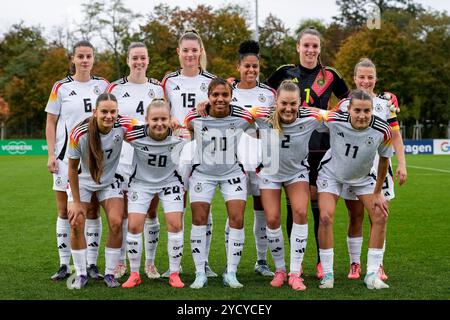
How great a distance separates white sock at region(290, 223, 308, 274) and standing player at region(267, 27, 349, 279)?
0.65m

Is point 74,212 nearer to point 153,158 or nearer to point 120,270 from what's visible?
point 153,158

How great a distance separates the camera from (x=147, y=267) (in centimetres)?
670

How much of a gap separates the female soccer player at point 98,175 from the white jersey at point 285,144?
1.27 m

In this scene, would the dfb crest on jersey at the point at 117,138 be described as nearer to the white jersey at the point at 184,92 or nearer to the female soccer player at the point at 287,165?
the white jersey at the point at 184,92

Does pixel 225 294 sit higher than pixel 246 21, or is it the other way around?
pixel 246 21

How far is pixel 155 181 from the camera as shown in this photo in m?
6.25

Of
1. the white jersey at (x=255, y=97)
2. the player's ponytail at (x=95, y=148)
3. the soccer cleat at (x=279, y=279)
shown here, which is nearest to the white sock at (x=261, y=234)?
the soccer cleat at (x=279, y=279)

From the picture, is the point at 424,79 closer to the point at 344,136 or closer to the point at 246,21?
the point at 246,21

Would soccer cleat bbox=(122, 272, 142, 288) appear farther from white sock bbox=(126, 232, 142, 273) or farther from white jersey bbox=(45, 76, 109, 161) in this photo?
white jersey bbox=(45, 76, 109, 161)

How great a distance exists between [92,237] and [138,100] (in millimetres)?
1475

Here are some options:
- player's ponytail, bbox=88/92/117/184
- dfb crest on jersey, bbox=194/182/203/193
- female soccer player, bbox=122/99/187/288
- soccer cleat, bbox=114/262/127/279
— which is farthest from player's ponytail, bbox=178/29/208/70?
soccer cleat, bbox=114/262/127/279

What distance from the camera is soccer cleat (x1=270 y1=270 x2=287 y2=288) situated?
6.14 m

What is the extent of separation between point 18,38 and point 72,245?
56616 millimetres
